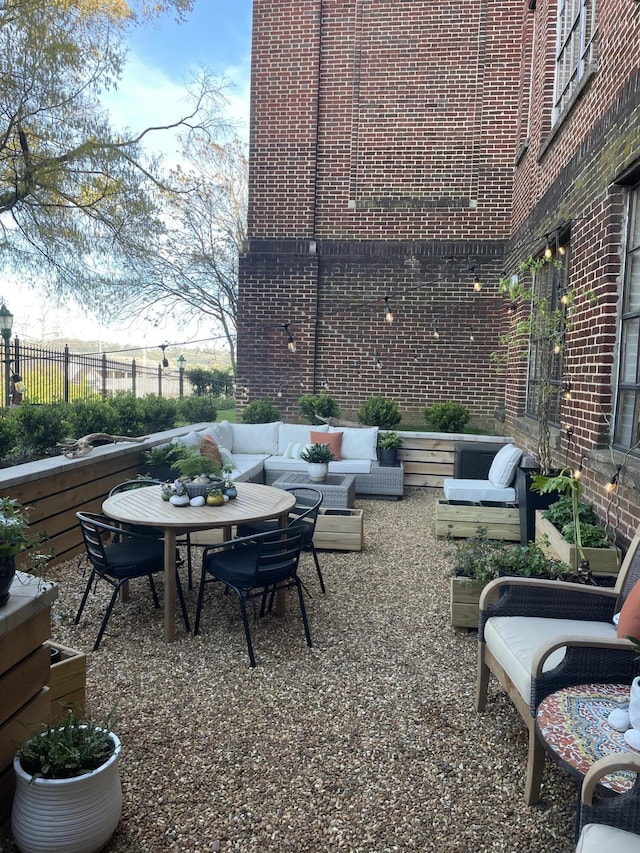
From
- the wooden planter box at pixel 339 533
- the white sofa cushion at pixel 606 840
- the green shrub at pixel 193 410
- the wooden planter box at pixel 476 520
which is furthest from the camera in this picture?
the green shrub at pixel 193 410

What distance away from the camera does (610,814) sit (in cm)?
137

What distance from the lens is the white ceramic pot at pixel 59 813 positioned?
5.32 ft

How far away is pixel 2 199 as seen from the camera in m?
7.18

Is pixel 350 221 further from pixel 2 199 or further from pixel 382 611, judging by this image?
pixel 382 611

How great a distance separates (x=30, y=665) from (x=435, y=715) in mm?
1667

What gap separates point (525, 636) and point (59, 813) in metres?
1.68

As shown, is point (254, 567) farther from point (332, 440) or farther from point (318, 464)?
point (332, 440)

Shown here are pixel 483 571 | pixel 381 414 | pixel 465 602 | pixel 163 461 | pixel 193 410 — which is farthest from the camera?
pixel 193 410

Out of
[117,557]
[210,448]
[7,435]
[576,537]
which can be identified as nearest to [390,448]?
[210,448]

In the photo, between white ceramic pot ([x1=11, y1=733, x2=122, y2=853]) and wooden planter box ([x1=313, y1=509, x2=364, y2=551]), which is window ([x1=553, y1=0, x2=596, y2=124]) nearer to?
wooden planter box ([x1=313, y1=509, x2=364, y2=551])

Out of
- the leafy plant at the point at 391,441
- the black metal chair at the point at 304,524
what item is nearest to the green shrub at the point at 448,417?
the leafy plant at the point at 391,441

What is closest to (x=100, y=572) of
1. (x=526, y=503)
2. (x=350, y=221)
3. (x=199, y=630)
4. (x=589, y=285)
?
(x=199, y=630)

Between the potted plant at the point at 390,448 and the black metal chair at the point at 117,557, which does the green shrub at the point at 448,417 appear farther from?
the black metal chair at the point at 117,557

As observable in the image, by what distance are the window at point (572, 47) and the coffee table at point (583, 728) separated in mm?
4486
